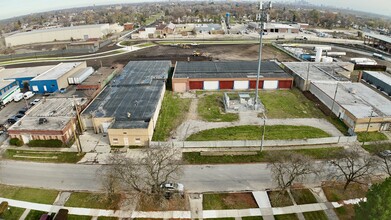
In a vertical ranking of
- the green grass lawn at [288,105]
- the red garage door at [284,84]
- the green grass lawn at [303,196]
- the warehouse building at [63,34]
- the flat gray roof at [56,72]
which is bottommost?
the green grass lawn at [303,196]

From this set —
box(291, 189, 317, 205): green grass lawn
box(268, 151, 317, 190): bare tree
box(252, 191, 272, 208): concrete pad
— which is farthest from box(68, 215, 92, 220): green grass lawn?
box(291, 189, 317, 205): green grass lawn

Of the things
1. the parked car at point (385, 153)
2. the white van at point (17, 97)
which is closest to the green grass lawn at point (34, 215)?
the white van at point (17, 97)

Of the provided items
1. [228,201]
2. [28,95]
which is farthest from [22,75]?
[228,201]

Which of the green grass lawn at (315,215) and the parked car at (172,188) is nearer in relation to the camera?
the green grass lawn at (315,215)

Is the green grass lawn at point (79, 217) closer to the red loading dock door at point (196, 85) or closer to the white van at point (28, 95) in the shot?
the red loading dock door at point (196, 85)

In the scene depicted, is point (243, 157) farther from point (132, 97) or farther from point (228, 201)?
point (132, 97)

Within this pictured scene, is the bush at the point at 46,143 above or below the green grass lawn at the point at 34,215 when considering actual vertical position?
above

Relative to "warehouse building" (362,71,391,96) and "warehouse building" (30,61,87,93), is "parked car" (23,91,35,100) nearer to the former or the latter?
"warehouse building" (30,61,87,93)
